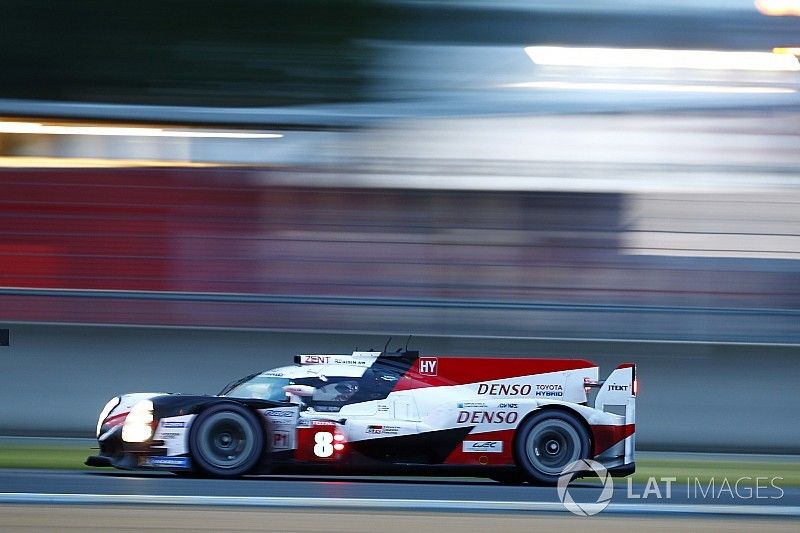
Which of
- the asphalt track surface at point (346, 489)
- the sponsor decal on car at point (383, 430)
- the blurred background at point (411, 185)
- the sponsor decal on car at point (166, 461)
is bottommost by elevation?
the asphalt track surface at point (346, 489)

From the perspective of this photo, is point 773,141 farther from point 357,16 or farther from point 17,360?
point 17,360

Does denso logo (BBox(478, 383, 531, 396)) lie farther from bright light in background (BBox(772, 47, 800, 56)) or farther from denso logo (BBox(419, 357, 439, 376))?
bright light in background (BBox(772, 47, 800, 56))

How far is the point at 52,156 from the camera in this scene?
9.76m

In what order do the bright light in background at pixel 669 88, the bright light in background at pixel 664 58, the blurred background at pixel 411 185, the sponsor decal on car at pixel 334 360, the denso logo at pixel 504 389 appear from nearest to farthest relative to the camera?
the denso logo at pixel 504 389
the sponsor decal on car at pixel 334 360
the blurred background at pixel 411 185
the bright light in background at pixel 664 58
the bright light in background at pixel 669 88

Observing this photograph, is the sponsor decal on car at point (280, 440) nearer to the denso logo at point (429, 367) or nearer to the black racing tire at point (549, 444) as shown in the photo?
the denso logo at point (429, 367)

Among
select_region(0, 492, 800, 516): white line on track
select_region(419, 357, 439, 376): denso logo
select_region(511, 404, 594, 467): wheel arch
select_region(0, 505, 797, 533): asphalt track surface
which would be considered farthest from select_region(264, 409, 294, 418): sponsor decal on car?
select_region(0, 505, 797, 533): asphalt track surface

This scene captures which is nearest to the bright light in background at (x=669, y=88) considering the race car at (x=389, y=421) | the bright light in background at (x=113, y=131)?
the bright light in background at (x=113, y=131)

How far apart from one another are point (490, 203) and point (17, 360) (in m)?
4.16

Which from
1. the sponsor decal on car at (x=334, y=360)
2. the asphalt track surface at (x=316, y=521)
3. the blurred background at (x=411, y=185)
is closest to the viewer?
the asphalt track surface at (x=316, y=521)

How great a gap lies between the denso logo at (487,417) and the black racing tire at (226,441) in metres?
1.29

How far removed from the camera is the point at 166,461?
7.01 metres

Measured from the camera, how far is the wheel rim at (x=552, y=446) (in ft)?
24.1

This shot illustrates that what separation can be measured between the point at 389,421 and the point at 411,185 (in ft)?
10.2

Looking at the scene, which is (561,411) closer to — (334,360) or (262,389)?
(334,360)
